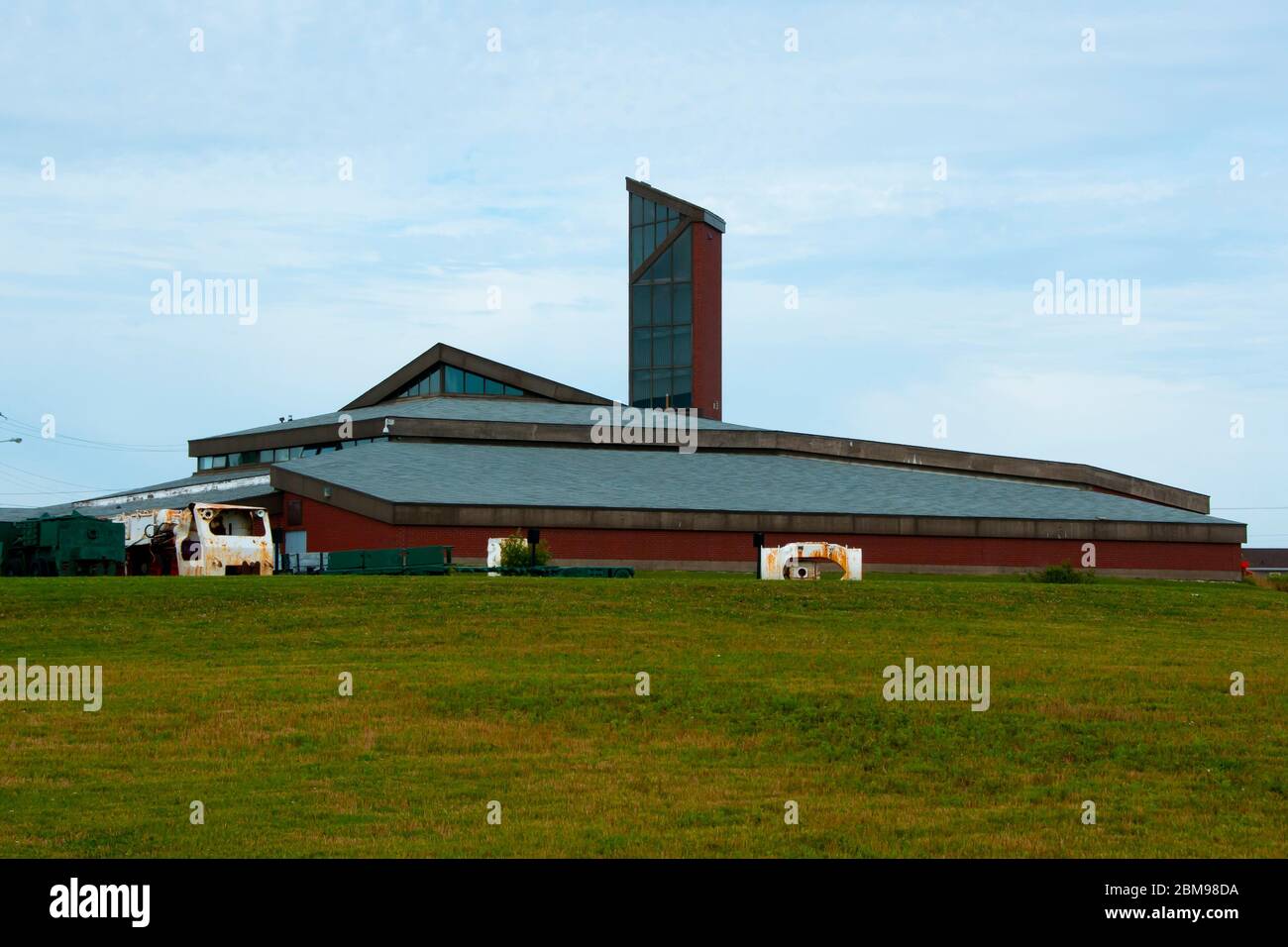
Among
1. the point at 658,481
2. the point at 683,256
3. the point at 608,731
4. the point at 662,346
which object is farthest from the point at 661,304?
the point at 608,731

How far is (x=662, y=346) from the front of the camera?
259 feet

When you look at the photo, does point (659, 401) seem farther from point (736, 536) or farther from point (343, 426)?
point (736, 536)

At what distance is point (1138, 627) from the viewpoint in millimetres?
35250

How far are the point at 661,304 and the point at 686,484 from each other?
2040 centimetres

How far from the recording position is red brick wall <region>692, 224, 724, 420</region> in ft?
253

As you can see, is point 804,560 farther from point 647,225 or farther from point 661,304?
point 647,225

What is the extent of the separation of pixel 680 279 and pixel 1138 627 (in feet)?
151

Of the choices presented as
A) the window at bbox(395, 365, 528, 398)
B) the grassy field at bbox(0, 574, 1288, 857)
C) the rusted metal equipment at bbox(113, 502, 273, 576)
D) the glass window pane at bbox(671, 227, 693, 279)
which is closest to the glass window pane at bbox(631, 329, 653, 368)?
the glass window pane at bbox(671, 227, 693, 279)

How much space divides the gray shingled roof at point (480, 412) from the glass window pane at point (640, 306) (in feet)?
19.4

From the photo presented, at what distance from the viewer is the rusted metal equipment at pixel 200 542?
144ft

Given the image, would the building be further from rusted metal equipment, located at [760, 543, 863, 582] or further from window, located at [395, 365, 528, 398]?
rusted metal equipment, located at [760, 543, 863, 582]

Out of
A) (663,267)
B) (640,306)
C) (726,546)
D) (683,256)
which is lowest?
(726,546)

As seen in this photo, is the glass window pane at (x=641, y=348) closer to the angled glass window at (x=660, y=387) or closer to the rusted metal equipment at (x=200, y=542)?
the angled glass window at (x=660, y=387)
